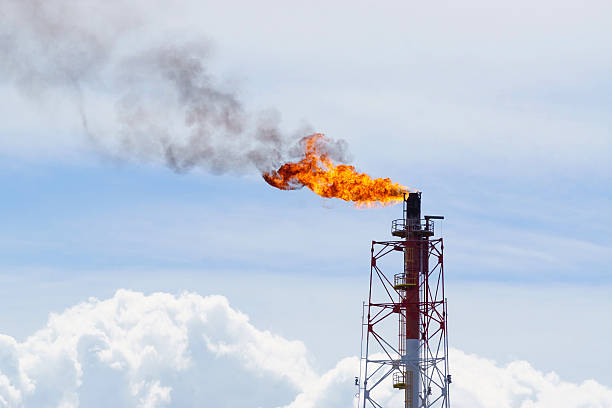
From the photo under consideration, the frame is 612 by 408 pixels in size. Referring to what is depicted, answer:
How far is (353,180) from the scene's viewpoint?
358 feet

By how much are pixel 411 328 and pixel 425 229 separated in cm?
1193

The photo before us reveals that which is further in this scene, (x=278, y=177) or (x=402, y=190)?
(x=402, y=190)

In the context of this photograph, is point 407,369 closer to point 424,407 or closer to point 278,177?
point 424,407

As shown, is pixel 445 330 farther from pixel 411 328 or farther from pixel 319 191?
pixel 319 191

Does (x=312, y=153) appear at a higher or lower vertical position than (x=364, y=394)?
higher

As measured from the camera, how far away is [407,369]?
107m

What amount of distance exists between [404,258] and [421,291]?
174 inches

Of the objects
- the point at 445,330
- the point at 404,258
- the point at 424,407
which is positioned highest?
the point at 404,258

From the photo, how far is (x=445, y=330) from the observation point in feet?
350

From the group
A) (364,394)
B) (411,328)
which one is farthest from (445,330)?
(364,394)

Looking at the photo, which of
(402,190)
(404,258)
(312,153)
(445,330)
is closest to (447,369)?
(445,330)

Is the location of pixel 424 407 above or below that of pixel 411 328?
below

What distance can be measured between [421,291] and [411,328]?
4.52 m

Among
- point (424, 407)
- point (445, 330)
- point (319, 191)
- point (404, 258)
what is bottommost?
point (424, 407)
